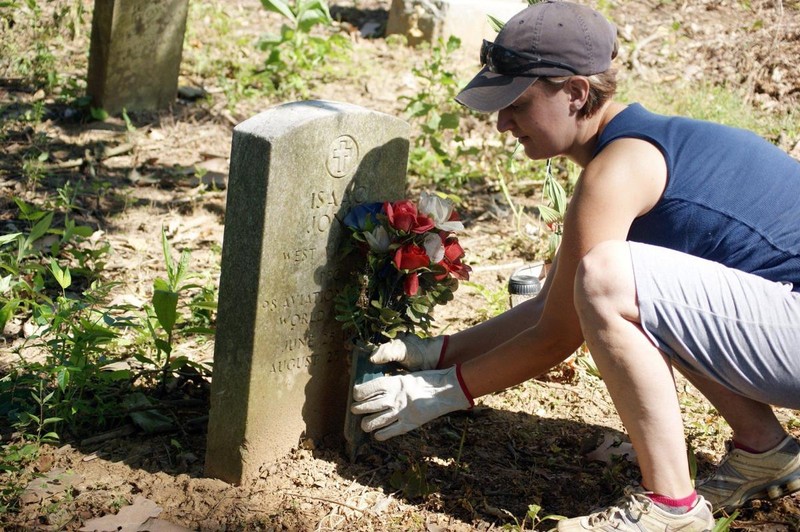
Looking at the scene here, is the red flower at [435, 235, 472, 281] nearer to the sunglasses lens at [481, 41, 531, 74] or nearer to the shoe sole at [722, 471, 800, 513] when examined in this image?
the sunglasses lens at [481, 41, 531, 74]

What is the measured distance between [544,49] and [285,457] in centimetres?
145

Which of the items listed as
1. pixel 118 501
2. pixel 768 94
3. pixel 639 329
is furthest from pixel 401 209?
pixel 768 94

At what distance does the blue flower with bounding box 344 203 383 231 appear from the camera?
274 cm

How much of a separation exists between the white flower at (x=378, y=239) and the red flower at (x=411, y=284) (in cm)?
11

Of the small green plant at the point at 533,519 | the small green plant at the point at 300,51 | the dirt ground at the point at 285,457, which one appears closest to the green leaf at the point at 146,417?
the dirt ground at the point at 285,457

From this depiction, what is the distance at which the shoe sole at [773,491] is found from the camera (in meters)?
2.74

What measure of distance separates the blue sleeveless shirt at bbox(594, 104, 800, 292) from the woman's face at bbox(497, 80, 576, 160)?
113 mm

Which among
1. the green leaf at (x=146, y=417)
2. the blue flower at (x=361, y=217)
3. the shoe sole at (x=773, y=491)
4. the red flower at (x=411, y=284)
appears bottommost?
the green leaf at (x=146, y=417)

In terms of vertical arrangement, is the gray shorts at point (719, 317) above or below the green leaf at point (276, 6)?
below

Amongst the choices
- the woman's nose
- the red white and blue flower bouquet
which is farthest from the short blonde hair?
the red white and blue flower bouquet

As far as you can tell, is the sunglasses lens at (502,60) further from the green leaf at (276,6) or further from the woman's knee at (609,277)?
the green leaf at (276,6)

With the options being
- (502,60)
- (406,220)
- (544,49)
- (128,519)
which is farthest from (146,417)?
(544,49)

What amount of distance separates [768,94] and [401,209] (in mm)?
4630

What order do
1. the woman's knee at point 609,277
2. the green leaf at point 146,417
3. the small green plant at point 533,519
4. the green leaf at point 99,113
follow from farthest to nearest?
the green leaf at point 99,113 < the green leaf at point 146,417 < the small green plant at point 533,519 < the woman's knee at point 609,277
